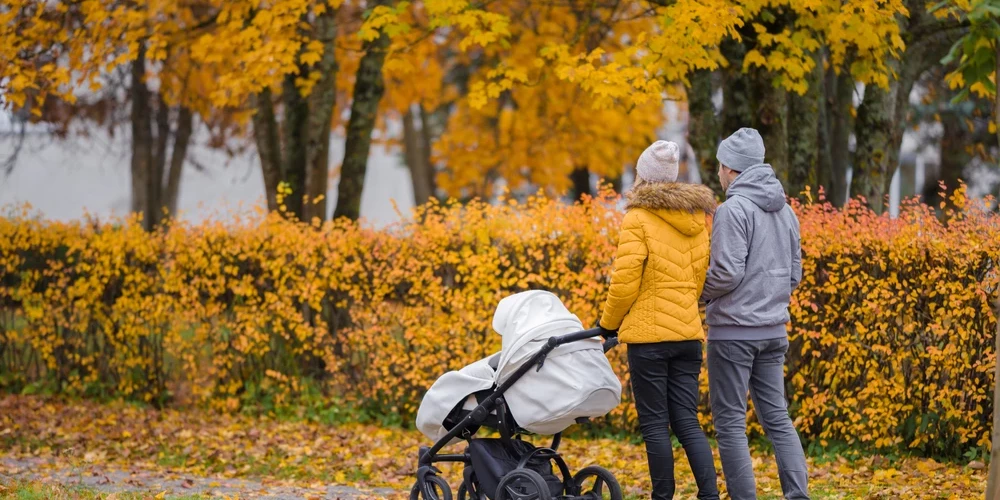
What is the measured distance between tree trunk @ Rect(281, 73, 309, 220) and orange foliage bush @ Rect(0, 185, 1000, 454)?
231cm

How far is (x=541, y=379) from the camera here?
490 cm

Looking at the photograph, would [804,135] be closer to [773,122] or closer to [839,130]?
[773,122]

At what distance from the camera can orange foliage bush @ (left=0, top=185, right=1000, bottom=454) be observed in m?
6.59

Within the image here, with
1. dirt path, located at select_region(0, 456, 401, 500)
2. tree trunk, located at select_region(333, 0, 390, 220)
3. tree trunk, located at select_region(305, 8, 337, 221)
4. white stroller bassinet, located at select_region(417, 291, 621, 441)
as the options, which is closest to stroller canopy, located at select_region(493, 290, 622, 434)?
white stroller bassinet, located at select_region(417, 291, 621, 441)

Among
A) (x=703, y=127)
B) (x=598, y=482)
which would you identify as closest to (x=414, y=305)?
(x=703, y=127)

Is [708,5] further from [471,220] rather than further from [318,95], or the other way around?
[318,95]

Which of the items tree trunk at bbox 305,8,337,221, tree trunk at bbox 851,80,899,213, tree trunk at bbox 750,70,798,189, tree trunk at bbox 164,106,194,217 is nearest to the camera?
tree trunk at bbox 750,70,798,189

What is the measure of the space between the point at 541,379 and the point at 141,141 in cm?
1239

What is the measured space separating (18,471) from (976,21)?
256 inches

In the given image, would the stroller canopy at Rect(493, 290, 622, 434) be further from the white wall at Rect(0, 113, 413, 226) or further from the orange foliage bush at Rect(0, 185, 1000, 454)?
the white wall at Rect(0, 113, 413, 226)

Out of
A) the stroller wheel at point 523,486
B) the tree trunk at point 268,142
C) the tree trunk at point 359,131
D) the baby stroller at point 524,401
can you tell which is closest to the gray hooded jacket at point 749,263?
the baby stroller at point 524,401

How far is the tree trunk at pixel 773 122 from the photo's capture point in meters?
8.19

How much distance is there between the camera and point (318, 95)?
11406 millimetres

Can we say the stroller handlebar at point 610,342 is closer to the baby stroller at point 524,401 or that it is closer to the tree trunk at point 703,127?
the baby stroller at point 524,401
